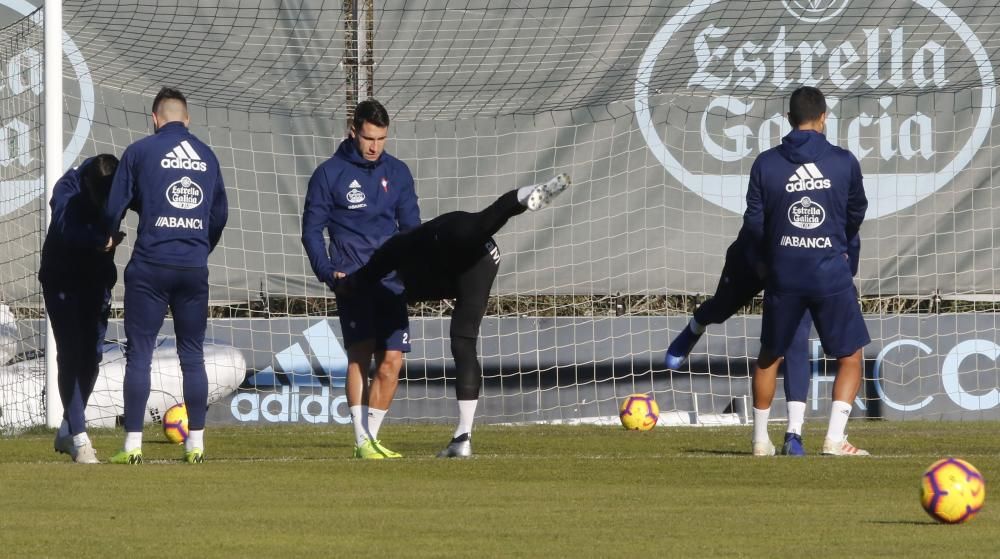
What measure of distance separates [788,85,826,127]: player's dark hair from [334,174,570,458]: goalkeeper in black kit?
165cm

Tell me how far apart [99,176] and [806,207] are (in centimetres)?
359

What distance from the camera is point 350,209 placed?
8.60m

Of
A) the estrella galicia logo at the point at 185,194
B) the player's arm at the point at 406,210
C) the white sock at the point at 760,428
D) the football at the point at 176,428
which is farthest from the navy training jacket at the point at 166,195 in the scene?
the white sock at the point at 760,428

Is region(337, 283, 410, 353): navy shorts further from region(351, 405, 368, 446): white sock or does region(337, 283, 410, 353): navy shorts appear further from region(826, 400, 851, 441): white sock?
region(826, 400, 851, 441): white sock

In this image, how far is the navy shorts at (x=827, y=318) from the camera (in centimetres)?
830

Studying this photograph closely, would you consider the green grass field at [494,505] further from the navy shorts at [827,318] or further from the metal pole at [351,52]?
the metal pole at [351,52]

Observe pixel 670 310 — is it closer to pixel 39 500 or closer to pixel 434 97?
pixel 434 97

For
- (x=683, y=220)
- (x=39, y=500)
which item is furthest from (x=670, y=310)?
(x=39, y=500)

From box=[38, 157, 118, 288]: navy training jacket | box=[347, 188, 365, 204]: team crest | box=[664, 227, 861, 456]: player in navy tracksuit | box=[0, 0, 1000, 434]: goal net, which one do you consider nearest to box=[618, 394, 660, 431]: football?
box=[664, 227, 861, 456]: player in navy tracksuit

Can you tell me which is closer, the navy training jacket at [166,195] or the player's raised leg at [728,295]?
the navy training jacket at [166,195]

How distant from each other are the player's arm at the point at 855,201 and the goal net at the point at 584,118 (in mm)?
5804

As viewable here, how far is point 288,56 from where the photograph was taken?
15.1 metres

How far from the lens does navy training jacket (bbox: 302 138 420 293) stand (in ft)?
28.1

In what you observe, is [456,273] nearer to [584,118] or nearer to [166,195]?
[166,195]
